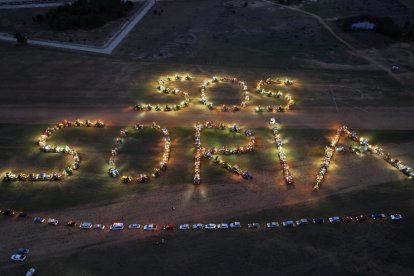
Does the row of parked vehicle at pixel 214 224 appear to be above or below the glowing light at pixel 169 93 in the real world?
below

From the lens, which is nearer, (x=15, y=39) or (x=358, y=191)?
(x=358, y=191)

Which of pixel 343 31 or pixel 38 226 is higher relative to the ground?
pixel 343 31

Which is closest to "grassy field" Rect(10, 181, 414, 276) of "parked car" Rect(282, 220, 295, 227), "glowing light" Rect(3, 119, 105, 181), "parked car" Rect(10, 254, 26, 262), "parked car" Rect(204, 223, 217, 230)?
"parked car" Rect(282, 220, 295, 227)

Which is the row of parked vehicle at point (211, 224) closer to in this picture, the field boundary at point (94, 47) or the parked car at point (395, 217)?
the parked car at point (395, 217)

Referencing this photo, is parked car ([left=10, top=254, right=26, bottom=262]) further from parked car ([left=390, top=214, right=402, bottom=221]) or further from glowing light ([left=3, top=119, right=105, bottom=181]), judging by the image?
parked car ([left=390, top=214, right=402, bottom=221])

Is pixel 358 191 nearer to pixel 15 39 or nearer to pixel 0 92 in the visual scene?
pixel 0 92

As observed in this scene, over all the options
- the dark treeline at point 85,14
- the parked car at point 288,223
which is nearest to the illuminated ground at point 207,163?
the parked car at point 288,223

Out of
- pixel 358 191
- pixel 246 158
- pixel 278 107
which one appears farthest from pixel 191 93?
pixel 358 191

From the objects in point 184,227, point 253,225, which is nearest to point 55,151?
point 184,227
